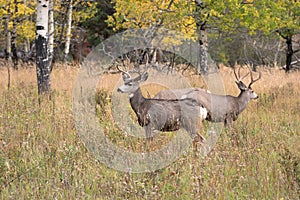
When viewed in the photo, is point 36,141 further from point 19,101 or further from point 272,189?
point 272,189

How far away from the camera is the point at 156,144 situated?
19.8 ft

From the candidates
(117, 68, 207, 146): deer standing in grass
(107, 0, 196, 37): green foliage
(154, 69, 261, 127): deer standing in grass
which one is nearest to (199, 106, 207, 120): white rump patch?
(117, 68, 207, 146): deer standing in grass

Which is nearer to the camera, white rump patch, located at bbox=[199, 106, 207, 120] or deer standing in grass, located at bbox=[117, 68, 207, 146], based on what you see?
deer standing in grass, located at bbox=[117, 68, 207, 146]

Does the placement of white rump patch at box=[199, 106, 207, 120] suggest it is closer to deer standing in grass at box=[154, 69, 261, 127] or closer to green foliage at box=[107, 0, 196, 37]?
deer standing in grass at box=[154, 69, 261, 127]

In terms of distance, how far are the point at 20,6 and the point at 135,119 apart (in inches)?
216

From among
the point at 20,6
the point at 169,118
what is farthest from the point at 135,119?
the point at 20,6

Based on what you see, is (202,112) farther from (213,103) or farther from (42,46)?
(42,46)

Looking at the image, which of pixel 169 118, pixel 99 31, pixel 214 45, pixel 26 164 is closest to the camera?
pixel 26 164

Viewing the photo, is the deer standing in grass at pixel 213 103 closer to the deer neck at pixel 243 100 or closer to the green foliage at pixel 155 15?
the deer neck at pixel 243 100

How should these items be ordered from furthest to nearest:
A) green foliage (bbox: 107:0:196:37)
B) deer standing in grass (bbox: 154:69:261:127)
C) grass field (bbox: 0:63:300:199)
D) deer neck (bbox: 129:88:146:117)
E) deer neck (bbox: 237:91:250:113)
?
green foliage (bbox: 107:0:196:37) < deer neck (bbox: 237:91:250:113) < deer standing in grass (bbox: 154:69:261:127) < deer neck (bbox: 129:88:146:117) < grass field (bbox: 0:63:300:199)

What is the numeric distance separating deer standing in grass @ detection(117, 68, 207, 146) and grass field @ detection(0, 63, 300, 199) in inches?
17.6

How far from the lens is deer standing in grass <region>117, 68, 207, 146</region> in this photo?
6.30 meters

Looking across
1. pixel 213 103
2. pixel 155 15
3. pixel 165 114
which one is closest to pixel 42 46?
pixel 155 15

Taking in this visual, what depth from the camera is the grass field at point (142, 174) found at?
4.37 meters
